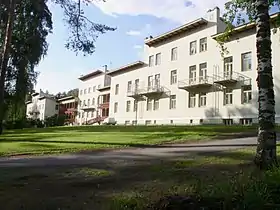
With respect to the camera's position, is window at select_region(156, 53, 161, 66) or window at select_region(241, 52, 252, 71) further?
window at select_region(156, 53, 161, 66)

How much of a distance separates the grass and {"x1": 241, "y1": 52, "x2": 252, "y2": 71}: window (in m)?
25.5

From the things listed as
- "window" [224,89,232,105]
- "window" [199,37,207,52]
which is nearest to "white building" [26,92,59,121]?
"window" [199,37,207,52]

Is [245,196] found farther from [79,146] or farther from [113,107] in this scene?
[113,107]

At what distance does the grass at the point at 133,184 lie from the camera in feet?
18.0

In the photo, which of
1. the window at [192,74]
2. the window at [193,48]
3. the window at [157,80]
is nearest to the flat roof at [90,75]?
the window at [157,80]

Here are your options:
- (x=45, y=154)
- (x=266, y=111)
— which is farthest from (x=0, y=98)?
(x=266, y=111)

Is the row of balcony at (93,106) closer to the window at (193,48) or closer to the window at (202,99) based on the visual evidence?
the window at (193,48)

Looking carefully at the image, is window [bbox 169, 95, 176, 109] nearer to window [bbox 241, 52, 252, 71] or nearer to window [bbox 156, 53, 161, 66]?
window [bbox 156, 53, 161, 66]

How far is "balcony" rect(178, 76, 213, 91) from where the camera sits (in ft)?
130

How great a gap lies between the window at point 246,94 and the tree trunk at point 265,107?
91.1 ft

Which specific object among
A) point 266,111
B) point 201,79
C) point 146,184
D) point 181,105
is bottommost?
point 146,184

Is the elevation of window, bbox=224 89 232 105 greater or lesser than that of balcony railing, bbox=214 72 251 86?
lesser

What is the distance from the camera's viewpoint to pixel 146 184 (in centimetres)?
780

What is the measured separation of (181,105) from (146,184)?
3660 centimetres
